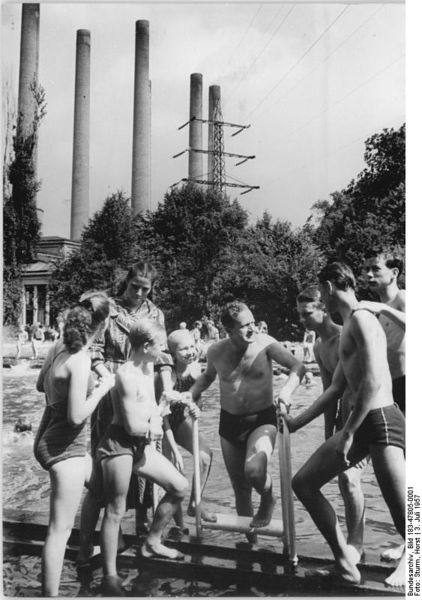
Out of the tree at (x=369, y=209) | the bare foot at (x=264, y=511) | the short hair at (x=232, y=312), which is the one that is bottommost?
the bare foot at (x=264, y=511)

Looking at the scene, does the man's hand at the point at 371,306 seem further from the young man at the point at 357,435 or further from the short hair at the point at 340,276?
the short hair at the point at 340,276

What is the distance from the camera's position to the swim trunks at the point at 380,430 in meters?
3.31

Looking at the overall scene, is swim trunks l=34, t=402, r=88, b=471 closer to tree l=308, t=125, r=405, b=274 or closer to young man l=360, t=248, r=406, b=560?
young man l=360, t=248, r=406, b=560

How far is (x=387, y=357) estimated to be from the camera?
12.2 ft

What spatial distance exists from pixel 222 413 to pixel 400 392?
3.74ft

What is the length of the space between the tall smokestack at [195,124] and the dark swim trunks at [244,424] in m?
2.27

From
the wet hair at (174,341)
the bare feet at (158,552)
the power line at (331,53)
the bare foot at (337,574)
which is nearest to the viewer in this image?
the bare foot at (337,574)

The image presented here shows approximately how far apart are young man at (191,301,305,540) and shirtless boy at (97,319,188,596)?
15.7 inches

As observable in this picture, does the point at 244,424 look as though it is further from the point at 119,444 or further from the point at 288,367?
the point at 119,444

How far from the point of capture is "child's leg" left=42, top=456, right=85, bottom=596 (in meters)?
3.30

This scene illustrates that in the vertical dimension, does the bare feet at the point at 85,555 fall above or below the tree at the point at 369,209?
below

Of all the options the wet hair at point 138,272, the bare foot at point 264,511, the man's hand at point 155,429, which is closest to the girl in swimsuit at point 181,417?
the man's hand at point 155,429

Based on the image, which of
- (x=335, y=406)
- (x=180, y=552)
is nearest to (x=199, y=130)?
(x=335, y=406)

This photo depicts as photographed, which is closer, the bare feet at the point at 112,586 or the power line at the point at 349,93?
the bare feet at the point at 112,586
